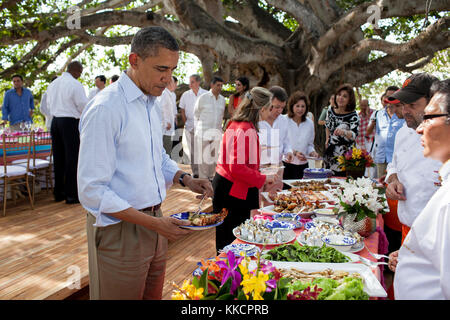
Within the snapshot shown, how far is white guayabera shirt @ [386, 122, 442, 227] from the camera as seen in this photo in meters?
2.22

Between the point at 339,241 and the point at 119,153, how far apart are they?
4.19 ft

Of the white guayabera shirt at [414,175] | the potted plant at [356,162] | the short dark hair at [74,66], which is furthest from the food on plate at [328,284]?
the short dark hair at [74,66]

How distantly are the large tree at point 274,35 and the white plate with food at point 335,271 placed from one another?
17.1 feet

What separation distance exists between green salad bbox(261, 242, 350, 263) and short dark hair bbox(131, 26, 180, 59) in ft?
3.62

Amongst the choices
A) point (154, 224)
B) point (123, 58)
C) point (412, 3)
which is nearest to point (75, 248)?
point (154, 224)

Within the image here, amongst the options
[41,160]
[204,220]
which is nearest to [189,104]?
[41,160]

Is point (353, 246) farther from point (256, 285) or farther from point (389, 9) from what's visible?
point (389, 9)

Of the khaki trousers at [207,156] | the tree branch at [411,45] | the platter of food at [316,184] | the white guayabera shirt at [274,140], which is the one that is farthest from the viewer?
the khaki trousers at [207,156]

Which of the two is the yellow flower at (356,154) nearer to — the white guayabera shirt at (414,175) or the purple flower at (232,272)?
the white guayabera shirt at (414,175)

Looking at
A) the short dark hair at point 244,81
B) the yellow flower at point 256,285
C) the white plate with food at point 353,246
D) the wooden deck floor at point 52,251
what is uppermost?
the short dark hair at point 244,81

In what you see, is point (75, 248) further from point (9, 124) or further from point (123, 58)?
point (123, 58)

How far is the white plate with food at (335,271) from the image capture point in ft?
4.91

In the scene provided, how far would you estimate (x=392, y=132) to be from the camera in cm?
512
